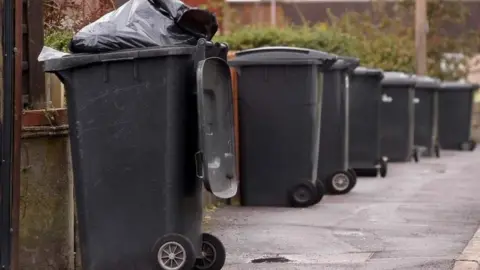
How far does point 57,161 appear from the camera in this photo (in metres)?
6.10

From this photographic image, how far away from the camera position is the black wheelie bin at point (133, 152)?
5.88m

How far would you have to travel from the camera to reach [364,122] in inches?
528

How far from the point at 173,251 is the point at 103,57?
115 cm

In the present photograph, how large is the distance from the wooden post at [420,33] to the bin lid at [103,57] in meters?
15.6

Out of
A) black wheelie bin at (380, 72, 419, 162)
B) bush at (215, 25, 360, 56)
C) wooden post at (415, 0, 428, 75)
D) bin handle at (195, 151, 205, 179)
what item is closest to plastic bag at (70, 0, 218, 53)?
bin handle at (195, 151, 205, 179)

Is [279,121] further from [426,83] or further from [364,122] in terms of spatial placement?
[426,83]

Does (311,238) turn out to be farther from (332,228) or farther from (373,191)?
(373,191)

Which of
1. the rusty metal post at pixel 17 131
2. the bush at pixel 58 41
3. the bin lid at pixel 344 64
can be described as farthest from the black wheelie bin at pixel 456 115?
the rusty metal post at pixel 17 131

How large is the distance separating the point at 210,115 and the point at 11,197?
4.22ft

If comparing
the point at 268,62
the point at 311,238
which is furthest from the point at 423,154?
the point at 311,238

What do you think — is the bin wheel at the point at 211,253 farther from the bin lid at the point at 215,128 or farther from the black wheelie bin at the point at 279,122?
the black wheelie bin at the point at 279,122

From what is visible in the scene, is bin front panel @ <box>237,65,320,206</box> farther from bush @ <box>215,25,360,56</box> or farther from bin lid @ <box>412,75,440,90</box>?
bin lid @ <box>412,75,440,90</box>

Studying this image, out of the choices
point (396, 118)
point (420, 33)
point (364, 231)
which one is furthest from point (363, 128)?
point (420, 33)

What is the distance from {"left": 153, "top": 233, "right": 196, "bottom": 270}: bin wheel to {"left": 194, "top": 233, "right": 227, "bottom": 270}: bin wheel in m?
0.46
